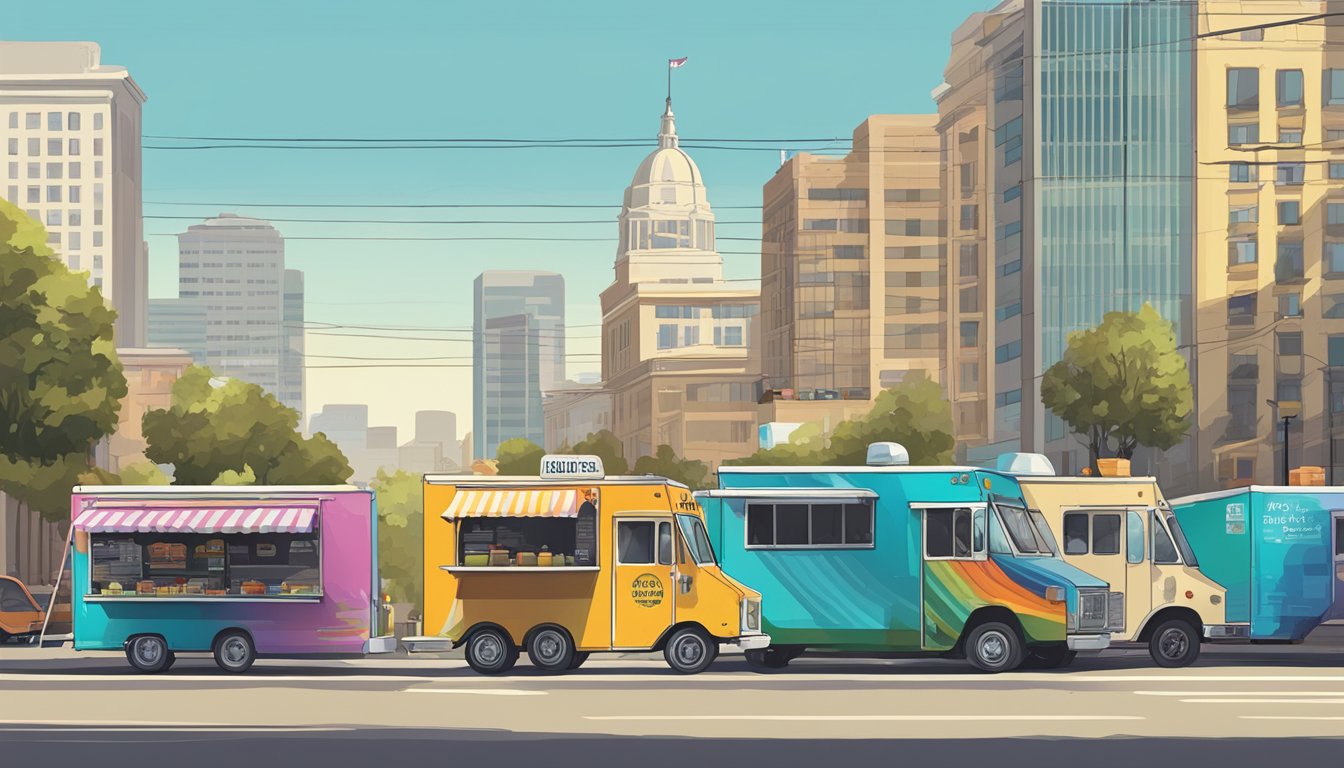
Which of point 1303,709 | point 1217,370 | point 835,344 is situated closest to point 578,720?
point 1303,709

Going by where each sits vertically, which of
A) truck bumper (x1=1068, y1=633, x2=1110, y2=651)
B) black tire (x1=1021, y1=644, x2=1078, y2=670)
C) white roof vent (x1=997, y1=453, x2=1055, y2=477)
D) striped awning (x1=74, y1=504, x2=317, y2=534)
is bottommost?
black tire (x1=1021, y1=644, x2=1078, y2=670)

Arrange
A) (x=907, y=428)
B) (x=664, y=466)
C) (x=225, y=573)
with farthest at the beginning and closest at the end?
(x=664, y=466)
(x=907, y=428)
(x=225, y=573)

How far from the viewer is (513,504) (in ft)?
95.6

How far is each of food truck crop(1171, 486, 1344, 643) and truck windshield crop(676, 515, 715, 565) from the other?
9999 millimetres

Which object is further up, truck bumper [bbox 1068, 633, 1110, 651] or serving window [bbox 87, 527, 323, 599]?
serving window [bbox 87, 527, 323, 599]

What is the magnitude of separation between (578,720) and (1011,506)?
40.5ft

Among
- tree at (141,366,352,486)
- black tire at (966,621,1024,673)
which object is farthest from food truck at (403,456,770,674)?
tree at (141,366,352,486)

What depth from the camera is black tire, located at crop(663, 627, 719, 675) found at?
2888cm

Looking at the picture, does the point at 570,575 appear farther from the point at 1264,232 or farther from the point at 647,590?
the point at 1264,232

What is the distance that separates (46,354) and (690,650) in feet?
93.5

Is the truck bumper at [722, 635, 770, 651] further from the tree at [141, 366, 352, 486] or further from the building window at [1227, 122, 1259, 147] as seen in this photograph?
the building window at [1227, 122, 1259, 147]

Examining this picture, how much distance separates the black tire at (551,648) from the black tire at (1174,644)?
33.2ft

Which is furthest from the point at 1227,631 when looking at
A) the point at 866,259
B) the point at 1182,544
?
the point at 866,259

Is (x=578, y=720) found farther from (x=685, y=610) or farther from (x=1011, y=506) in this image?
(x=1011, y=506)
